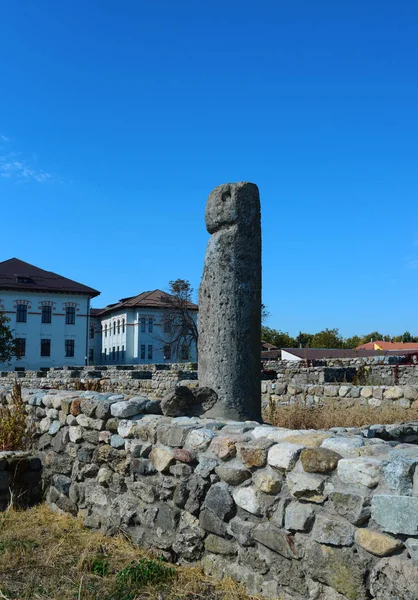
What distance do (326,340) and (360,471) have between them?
69858mm

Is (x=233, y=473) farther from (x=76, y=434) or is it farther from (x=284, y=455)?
(x=76, y=434)

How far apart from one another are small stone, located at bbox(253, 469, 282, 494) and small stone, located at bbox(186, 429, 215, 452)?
0.51m

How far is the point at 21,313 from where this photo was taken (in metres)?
47.2

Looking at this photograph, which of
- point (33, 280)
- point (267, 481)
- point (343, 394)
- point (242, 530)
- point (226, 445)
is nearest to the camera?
point (267, 481)

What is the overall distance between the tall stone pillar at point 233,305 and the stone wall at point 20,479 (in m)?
1.85

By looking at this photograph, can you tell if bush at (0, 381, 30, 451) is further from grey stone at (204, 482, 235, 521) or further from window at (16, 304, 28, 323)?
window at (16, 304, 28, 323)

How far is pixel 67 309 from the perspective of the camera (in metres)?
48.7

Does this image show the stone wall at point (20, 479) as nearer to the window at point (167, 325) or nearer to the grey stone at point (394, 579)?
the grey stone at point (394, 579)

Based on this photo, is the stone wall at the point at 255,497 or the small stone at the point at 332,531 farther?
the small stone at the point at 332,531

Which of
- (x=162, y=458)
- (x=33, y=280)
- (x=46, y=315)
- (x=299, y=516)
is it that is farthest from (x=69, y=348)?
(x=299, y=516)

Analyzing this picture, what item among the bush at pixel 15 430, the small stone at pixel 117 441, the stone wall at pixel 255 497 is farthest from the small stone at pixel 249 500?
the bush at pixel 15 430

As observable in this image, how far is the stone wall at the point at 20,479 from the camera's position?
541cm

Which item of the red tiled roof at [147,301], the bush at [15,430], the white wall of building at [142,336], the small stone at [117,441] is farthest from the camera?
the white wall of building at [142,336]

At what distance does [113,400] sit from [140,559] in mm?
1478
